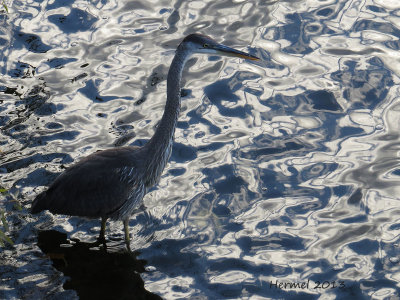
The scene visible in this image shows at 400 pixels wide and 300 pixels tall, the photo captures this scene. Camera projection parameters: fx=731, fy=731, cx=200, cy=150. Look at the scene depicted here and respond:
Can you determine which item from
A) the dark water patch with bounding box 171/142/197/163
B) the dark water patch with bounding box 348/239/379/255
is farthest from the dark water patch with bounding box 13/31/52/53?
the dark water patch with bounding box 348/239/379/255

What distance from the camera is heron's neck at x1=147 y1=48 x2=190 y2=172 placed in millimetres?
8250

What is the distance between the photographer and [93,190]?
8203mm

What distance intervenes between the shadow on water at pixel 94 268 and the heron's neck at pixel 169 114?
124 centimetres

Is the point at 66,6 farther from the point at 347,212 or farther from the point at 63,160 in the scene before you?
the point at 347,212

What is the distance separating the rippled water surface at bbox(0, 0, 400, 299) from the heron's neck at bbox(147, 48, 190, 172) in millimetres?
831

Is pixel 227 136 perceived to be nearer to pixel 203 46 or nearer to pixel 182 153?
pixel 182 153

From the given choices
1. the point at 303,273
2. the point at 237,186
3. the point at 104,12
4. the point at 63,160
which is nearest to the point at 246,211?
the point at 237,186

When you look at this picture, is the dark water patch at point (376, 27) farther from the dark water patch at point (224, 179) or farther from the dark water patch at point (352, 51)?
the dark water patch at point (224, 179)

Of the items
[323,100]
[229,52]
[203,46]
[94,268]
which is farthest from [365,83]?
[94,268]

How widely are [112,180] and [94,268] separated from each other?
1.02 meters

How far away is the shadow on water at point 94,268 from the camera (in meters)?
7.98

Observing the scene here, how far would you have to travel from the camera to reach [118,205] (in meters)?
8.24

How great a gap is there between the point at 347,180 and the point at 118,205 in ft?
9.92

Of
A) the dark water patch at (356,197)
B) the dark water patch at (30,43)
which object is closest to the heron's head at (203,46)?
the dark water patch at (356,197)
